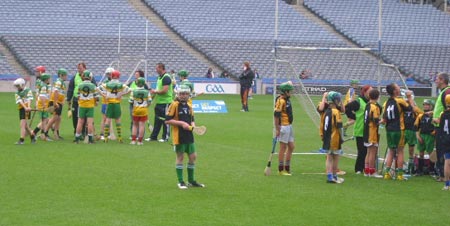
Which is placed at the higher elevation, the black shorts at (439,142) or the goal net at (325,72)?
the goal net at (325,72)

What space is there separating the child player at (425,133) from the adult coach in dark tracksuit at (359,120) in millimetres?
1051

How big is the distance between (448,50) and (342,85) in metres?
21.8

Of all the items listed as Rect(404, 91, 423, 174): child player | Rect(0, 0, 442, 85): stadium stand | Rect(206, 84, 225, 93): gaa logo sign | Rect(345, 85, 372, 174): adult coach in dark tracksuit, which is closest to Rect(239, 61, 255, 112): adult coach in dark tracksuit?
Rect(0, 0, 442, 85): stadium stand

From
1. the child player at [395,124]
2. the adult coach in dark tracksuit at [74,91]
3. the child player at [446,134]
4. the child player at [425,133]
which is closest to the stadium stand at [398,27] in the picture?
the adult coach in dark tracksuit at [74,91]

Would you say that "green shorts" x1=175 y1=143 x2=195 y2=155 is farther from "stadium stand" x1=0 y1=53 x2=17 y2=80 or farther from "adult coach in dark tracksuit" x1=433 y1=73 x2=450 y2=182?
"stadium stand" x1=0 y1=53 x2=17 y2=80

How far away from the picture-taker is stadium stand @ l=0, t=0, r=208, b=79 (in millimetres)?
46375

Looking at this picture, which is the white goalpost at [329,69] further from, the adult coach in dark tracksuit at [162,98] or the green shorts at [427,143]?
the adult coach in dark tracksuit at [162,98]

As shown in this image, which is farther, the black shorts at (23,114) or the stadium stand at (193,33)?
the stadium stand at (193,33)

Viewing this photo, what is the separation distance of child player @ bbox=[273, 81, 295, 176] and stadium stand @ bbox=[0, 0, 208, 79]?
30262 millimetres

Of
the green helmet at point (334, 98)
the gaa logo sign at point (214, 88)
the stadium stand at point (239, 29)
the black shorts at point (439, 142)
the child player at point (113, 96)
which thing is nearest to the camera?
the black shorts at point (439, 142)

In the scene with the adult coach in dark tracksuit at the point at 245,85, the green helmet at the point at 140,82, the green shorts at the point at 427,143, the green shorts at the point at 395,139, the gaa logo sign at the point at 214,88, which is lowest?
the gaa logo sign at the point at 214,88

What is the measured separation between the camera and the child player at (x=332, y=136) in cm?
1469

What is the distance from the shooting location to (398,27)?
54.1 metres

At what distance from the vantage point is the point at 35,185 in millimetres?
13516
